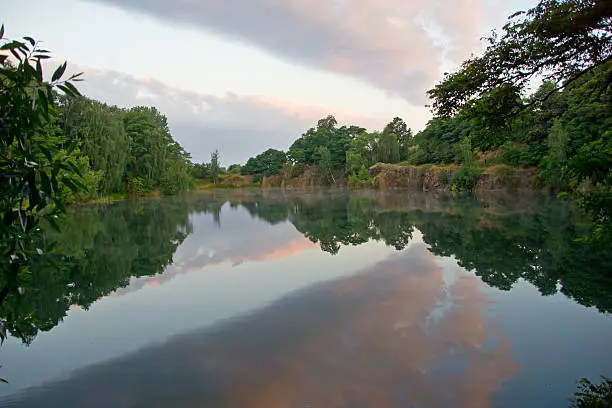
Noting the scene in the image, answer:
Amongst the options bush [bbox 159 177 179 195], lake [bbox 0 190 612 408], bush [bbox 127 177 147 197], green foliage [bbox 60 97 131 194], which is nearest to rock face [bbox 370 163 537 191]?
bush [bbox 159 177 179 195]

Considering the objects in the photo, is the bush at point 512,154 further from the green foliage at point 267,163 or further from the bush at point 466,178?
the green foliage at point 267,163

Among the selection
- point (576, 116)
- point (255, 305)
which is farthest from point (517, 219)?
point (576, 116)

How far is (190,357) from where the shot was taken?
4406mm

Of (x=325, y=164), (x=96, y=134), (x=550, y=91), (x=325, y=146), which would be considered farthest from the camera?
(x=325, y=146)

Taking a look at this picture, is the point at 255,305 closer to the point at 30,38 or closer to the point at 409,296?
the point at 409,296

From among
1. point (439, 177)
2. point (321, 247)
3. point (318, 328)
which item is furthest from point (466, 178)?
point (318, 328)

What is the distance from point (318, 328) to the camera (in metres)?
5.16

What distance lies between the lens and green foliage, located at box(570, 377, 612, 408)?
10.5 ft

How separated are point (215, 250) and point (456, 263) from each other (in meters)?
6.36

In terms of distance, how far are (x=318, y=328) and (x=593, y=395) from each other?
9.37ft

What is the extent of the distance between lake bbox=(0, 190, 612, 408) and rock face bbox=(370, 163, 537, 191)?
31296 millimetres

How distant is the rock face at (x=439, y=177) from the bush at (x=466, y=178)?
47 cm

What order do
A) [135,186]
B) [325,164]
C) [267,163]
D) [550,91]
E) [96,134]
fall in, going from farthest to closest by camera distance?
[267,163], [325,164], [135,186], [96,134], [550,91]

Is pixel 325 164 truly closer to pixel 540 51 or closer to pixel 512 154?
pixel 512 154
